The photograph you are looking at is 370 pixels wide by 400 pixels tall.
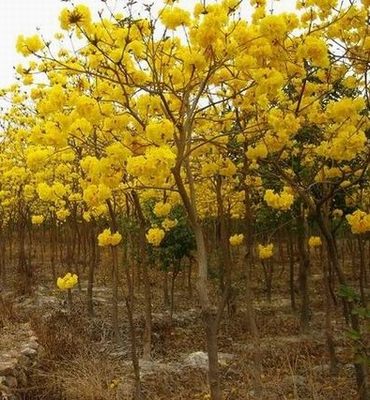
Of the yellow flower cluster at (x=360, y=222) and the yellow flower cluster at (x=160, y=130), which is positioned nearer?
the yellow flower cluster at (x=160, y=130)

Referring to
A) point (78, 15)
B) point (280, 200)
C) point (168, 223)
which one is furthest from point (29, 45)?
point (168, 223)

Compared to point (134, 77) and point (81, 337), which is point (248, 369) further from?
point (134, 77)

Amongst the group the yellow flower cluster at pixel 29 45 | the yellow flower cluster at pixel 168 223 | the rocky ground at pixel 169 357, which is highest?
the yellow flower cluster at pixel 29 45

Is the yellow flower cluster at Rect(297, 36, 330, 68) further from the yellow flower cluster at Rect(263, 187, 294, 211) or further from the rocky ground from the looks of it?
the rocky ground

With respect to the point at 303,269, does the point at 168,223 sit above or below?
above

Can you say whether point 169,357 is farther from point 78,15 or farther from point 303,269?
point 78,15

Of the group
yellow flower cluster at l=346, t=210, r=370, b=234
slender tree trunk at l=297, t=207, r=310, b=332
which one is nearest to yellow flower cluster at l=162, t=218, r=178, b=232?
yellow flower cluster at l=346, t=210, r=370, b=234

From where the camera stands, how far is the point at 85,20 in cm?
345

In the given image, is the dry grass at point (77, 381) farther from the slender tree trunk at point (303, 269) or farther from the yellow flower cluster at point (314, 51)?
the yellow flower cluster at point (314, 51)

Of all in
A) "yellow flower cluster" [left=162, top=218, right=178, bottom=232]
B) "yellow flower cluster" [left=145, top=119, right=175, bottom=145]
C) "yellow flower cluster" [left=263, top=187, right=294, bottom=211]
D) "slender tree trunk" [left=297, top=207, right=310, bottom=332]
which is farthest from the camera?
"slender tree trunk" [left=297, top=207, right=310, bottom=332]

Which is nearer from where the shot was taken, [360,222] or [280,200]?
[360,222]

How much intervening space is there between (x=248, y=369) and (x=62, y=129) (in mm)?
5090

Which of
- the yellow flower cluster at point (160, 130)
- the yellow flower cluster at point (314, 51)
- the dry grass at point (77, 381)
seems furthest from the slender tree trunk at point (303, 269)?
the yellow flower cluster at point (160, 130)

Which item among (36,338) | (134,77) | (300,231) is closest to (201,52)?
(134,77)
